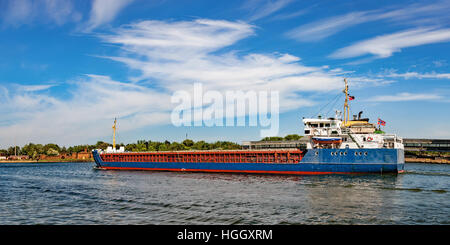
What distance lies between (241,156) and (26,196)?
3008 cm

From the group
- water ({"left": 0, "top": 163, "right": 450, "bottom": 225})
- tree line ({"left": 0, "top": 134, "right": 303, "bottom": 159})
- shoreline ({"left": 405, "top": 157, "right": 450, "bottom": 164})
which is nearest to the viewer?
water ({"left": 0, "top": 163, "right": 450, "bottom": 225})

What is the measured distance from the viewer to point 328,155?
40.7 metres

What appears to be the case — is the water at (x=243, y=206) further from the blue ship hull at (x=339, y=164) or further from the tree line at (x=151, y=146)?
the tree line at (x=151, y=146)

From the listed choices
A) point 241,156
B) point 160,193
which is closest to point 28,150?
point 241,156

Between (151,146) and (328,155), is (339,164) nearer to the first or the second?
(328,155)

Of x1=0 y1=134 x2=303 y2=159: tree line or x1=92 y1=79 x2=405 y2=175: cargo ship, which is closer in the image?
x1=92 y1=79 x2=405 y2=175: cargo ship

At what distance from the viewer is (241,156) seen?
49.8m

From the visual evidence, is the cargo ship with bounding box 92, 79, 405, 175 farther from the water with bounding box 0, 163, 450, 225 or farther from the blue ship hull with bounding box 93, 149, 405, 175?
the water with bounding box 0, 163, 450, 225

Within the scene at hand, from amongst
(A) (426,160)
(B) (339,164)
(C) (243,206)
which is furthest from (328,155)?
(A) (426,160)

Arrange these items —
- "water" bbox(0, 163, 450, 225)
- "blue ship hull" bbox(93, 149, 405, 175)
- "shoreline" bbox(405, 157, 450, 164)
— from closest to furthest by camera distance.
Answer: "water" bbox(0, 163, 450, 225) → "blue ship hull" bbox(93, 149, 405, 175) → "shoreline" bbox(405, 157, 450, 164)

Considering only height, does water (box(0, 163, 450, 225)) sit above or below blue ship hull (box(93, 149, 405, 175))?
below

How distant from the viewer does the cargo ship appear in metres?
39.0

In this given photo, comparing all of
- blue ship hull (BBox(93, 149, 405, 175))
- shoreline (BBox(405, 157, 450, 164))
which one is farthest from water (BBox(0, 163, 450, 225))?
shoreline (BBox(405, 157, 450, 164))
